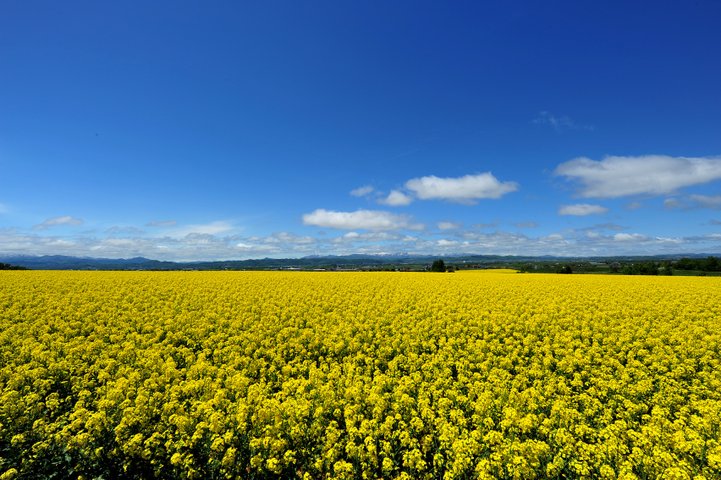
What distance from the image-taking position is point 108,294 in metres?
21.3

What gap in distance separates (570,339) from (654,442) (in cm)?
682

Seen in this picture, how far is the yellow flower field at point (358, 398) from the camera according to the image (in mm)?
5566

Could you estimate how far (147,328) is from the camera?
43.5 ft

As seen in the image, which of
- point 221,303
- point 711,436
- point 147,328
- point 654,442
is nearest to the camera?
point 654,442

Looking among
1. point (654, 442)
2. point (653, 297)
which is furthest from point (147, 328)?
point (653, 297)

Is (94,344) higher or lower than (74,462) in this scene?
higher

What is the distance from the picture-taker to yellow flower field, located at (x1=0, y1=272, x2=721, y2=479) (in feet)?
18.3

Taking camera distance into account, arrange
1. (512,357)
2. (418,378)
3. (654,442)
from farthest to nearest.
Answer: (512,357) → (418,378) → (654,442)

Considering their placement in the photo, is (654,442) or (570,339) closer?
(654,442)

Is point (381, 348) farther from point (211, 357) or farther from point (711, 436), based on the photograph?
point (711, 436)

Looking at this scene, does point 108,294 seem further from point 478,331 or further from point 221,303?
point 478,331

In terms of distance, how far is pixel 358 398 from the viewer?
23.8ft

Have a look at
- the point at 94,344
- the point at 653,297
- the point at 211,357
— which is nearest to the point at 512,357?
the point at 211,357

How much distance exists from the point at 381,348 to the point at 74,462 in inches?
310
